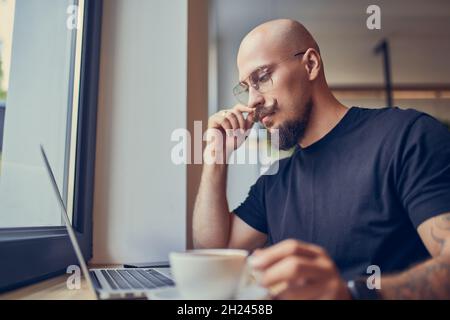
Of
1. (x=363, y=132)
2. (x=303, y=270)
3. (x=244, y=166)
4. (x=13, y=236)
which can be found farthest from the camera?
(x=244, y=166)

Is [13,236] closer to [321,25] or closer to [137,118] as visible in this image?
[137,118]

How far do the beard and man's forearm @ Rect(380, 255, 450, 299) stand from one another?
0.50m

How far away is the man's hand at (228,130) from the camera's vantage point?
0.80 metres

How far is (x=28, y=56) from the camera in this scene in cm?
65

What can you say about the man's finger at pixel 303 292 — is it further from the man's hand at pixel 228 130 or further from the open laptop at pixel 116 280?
the man's hand at pixel 228 130

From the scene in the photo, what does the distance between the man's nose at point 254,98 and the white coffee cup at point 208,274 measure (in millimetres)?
544

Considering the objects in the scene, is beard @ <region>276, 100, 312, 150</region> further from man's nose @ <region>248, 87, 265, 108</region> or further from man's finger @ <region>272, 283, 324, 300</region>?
man's finger @ <region>272, 283, 324, 300</region>

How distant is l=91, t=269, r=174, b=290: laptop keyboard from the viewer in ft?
1.38

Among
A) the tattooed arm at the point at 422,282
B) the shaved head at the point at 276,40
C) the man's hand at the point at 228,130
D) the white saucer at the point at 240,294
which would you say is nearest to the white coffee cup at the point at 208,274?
the white saucer at the point at 240,294

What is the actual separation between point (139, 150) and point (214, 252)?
18.5 inches

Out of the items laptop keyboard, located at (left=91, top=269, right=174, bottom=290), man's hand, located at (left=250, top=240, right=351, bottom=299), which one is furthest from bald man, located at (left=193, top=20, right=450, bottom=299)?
laptop keyboard, located at (left=91, top=269, right=174, bottom=290)

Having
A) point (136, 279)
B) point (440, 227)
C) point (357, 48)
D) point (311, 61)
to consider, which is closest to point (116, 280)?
point (136, 279)

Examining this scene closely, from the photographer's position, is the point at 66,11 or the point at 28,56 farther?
the point at 66,11
